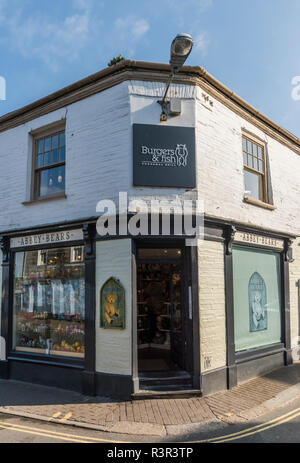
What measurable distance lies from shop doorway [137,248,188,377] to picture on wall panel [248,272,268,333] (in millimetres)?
1920

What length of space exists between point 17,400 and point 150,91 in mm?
7401

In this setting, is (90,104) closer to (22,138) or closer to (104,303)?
(22,138)

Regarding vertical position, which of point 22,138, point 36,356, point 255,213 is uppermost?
A: point 22,138

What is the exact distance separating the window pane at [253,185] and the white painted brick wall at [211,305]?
2.42m

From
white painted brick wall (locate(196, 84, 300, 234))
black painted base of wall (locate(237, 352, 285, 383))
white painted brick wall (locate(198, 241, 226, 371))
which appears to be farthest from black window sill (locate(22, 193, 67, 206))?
black painted base of wall (locate(237, 352, 285, 383))

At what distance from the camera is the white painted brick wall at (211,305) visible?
7.53m

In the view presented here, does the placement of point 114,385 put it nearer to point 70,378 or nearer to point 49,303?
point 70,378

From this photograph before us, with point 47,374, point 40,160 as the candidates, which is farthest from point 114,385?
point 40,160

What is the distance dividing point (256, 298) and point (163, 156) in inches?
185

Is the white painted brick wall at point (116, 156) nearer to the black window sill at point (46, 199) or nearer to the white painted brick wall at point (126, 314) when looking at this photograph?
the black window sill at point (46, 199)

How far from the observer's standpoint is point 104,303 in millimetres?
7500

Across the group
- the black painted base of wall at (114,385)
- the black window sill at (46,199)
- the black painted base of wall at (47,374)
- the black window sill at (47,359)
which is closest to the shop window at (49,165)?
the black window sill at (46,199)

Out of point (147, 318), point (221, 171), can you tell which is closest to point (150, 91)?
point (221, 171)

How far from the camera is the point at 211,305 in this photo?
7.77 meters
